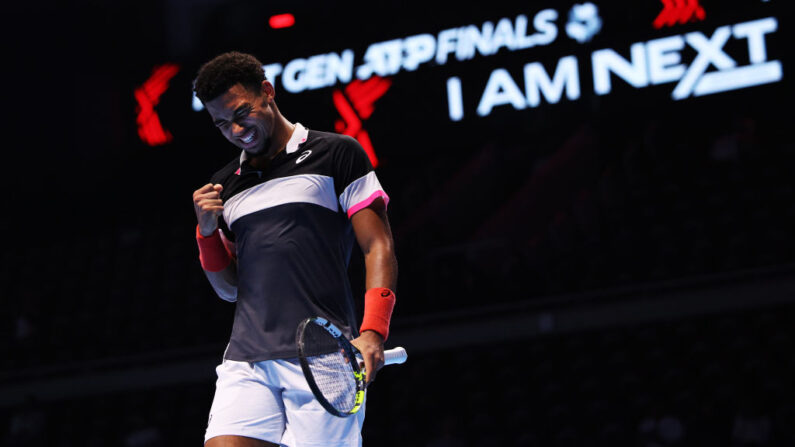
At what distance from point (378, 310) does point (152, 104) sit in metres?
7.80

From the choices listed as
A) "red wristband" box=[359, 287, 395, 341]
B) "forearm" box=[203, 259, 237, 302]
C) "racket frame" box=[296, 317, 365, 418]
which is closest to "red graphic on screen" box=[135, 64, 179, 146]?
"forearm" box=[203, 259, 237, 302]

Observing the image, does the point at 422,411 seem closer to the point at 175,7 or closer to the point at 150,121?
the point at 150,121

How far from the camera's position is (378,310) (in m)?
2.32

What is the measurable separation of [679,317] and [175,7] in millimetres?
7712

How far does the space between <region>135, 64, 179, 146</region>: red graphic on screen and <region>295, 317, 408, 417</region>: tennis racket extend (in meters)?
7.63

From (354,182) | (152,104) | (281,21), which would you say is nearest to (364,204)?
(354,182)

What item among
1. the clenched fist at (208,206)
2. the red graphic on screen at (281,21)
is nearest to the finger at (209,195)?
the clenched fist at (208,206)

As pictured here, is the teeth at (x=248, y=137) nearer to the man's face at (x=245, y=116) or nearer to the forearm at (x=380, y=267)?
the man's face at (x=245, y=116)

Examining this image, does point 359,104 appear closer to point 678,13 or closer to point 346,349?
point 678,13

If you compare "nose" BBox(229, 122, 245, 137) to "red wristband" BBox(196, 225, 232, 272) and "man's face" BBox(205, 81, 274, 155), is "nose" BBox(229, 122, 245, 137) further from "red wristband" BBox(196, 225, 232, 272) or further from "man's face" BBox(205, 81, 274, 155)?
"red wristband" BBox(196, 225, 232, 272)

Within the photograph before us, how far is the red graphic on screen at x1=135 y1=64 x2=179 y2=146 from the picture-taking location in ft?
31.3

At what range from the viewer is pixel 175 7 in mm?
12492

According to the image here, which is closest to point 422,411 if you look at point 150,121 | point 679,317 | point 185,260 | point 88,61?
point 679,317

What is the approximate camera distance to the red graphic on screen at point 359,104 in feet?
28.8
